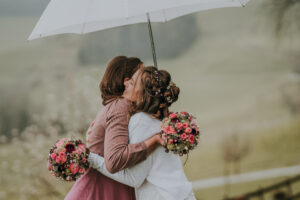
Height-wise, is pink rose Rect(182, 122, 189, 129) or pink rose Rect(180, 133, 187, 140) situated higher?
pink rose Rect(182, 122, 189, 129)

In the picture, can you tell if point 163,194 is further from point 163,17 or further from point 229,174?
point 229,174

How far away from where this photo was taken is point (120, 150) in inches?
81.0

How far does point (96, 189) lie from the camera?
2.38 metres

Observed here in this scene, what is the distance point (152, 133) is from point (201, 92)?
3048 millimetres

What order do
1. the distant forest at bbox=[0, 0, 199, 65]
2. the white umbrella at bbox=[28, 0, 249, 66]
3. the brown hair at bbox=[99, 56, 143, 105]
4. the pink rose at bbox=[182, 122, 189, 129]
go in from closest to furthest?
the white umbrella at bbox=[28, 0, 249, 66], the pink rose at bbox=[182, 122, 189, 129], the brown hair at bbox=[99, 56, 143, 105], the distant forest at bbox=[0, 0, 199, 65]

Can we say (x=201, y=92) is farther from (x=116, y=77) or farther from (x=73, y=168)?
(x=73, y=168)

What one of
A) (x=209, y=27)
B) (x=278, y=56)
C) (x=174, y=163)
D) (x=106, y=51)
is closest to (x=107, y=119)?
(x=174, y=163)

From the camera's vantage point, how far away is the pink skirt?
237 cm

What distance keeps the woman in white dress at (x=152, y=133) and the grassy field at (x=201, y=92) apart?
2672 mm

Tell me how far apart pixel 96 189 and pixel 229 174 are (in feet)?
9.82

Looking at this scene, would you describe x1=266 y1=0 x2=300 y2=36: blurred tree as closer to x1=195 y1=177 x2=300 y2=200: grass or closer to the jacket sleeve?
x1=195 y1=177 x2=300 y2=200: grass

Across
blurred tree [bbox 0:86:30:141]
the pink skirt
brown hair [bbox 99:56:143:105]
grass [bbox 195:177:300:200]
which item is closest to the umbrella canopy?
brown hair [bbox 99:56:143:105]

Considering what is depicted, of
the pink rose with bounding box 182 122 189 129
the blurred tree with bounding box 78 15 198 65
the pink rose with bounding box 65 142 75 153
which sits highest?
the blurred tree with bounding box 78 15 198 65

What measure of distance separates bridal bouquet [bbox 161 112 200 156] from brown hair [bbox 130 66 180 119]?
98 mm
